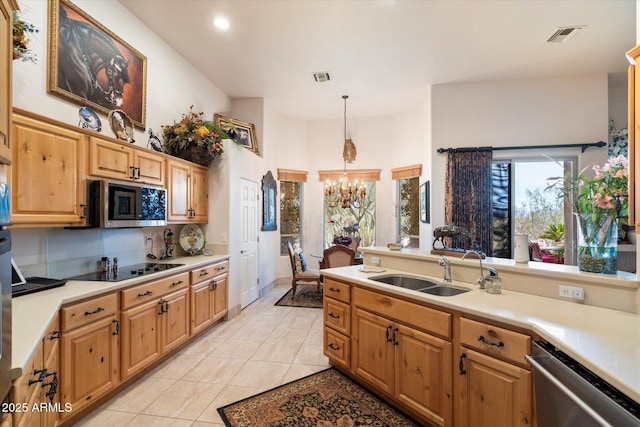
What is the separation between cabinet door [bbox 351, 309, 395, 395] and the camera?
7.06 ft

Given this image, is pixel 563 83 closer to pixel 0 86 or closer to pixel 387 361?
pixel 387 361

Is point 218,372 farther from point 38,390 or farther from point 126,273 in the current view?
point 38,390

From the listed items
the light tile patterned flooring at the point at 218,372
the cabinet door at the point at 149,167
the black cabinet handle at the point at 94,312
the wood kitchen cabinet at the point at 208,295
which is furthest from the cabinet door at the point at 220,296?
the black cabinet handle at the point at 94,312

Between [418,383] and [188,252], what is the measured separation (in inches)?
124

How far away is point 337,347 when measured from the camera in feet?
8.72

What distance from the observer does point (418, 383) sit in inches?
76.4

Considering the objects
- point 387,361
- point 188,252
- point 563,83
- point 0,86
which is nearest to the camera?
point 0,86

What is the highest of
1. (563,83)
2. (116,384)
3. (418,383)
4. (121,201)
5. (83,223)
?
(563,83)

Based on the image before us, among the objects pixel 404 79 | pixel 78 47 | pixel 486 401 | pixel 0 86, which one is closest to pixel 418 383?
pixel 486 401

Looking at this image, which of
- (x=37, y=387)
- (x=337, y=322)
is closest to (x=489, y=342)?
(x=337, y=322)

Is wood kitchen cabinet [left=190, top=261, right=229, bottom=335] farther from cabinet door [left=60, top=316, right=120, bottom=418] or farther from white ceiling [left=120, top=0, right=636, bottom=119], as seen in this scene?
white ceiling [left=120, top=0, right=636, bottom=119]

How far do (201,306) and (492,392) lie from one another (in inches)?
118

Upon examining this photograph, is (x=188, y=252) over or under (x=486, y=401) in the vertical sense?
over

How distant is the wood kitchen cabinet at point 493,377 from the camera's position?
1438mm
